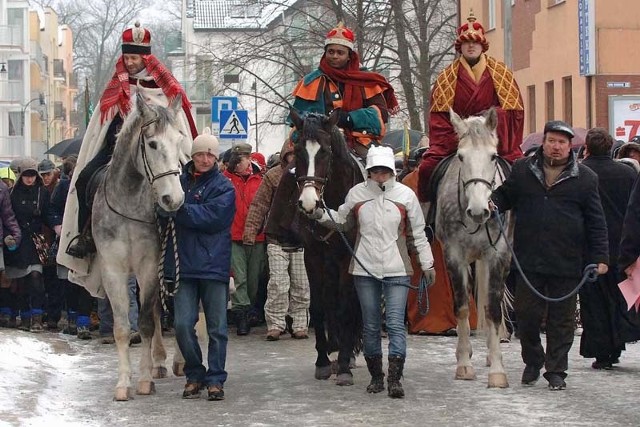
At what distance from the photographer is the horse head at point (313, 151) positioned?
11.5 meters

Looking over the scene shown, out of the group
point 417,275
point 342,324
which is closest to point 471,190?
point 342,324

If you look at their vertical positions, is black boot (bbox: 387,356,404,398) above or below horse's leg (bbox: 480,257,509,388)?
below

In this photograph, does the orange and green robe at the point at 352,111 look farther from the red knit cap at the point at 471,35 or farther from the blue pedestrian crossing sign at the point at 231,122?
the blue pedestrian crossing sign at the point at 231,122

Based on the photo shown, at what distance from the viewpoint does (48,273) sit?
1833 centimetres

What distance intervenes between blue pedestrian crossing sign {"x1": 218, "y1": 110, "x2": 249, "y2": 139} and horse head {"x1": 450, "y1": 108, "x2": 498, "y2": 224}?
13458 mm

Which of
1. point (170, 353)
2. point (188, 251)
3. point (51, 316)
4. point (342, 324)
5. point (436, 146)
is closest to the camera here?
Answer: point (188, 251)

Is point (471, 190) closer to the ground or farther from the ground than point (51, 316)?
farther from the ground

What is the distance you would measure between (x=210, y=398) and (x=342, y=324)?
1.37 m

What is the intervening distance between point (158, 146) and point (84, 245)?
1722 mm

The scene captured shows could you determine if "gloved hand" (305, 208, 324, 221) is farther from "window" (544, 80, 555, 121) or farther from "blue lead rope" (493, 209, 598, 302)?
"window" (544, 80, 555, 121)

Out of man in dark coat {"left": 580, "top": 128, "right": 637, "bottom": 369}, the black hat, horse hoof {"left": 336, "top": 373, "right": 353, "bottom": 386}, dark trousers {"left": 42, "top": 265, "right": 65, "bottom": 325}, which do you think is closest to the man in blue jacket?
horse hoof {"left": 336, "top": 373, "right": 353, "bottom": 386}

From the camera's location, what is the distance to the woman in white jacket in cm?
1148

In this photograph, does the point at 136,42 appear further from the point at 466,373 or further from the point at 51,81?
the point at 51,81

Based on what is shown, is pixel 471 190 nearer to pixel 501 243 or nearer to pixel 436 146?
pixel 501 243
